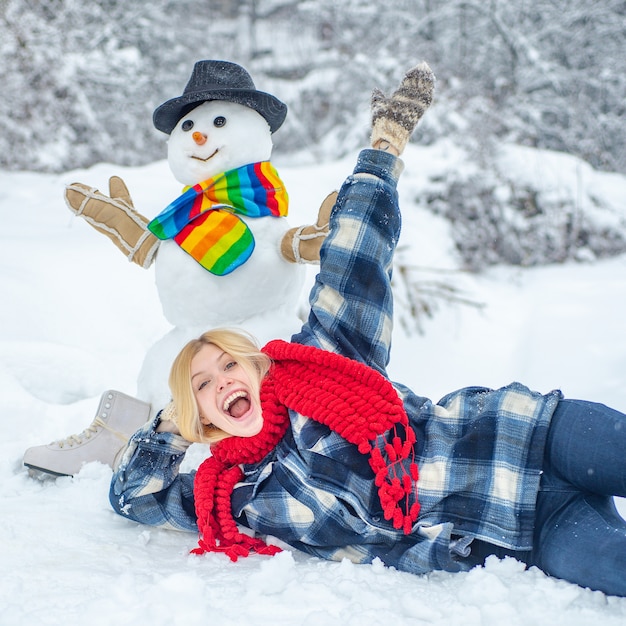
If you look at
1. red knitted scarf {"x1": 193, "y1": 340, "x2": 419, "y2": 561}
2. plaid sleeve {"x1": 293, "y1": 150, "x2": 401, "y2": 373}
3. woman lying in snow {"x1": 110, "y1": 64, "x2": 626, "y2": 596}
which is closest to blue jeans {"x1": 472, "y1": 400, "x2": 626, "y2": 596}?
woman lying in snow {"x1": 110, "y1": 64, "x2": 626, "y2": 596}

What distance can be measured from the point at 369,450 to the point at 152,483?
20.0 inches

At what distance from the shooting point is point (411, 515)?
1.30 meters

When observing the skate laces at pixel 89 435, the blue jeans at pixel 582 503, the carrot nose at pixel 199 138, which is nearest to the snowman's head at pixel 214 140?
the carrot nose at pixel 199 138

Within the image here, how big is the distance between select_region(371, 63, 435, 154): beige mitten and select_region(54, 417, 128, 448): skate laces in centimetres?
108

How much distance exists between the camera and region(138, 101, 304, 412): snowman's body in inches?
72.2

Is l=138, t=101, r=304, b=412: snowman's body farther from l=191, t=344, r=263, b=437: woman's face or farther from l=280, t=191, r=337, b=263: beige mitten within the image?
l=191, t=344, r=263, b=437: woman's face

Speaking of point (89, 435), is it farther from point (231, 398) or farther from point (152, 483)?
point (231, 398)

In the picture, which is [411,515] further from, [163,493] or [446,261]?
[446,261]

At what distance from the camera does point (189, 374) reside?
1410mm

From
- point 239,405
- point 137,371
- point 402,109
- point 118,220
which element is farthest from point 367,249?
point 137,371

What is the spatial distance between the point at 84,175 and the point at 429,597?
3.83 m

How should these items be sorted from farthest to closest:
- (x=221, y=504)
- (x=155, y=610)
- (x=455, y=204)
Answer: (x=455, y=204), (x=221, y=504), (x=155, y=610)

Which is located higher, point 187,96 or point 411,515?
point 187,96

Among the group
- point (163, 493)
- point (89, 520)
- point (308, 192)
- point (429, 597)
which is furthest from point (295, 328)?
point (308, 192)
